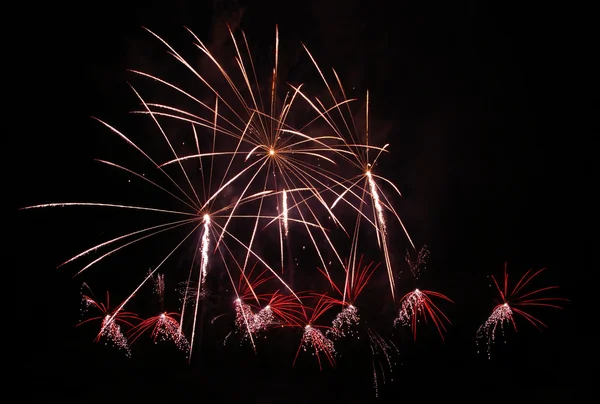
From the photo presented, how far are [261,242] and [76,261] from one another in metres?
2.90

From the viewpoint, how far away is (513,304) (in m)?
5.19

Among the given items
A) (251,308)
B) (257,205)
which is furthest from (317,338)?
(257,205)

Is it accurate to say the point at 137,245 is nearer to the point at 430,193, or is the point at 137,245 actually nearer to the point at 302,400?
the point at 302,400

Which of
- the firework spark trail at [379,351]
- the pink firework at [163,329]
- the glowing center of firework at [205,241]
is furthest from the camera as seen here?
the pink firework at [163,329]

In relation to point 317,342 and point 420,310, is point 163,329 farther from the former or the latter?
point 420,310

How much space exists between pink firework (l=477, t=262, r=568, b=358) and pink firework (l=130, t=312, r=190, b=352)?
420cm

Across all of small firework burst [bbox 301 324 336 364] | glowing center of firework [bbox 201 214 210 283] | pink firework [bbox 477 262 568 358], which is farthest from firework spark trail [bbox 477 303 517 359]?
glowing center of firework [bbox 201 214 210 283]

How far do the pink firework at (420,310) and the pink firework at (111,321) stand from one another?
3818mm

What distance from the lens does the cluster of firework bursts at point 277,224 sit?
206 inches

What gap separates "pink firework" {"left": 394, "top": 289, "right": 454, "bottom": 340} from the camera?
17.3 feet

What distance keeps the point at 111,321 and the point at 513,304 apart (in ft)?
18.6

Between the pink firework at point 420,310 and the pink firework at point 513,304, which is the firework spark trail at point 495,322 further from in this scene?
the pink firework at point 420,310

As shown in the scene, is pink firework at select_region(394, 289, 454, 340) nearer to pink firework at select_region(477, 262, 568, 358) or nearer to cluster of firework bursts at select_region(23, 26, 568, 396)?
cluster of firework bursts at select_region(23, 26, 568, 396)

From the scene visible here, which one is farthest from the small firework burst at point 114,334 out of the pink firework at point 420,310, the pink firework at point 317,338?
the pink firework at point 420,310
